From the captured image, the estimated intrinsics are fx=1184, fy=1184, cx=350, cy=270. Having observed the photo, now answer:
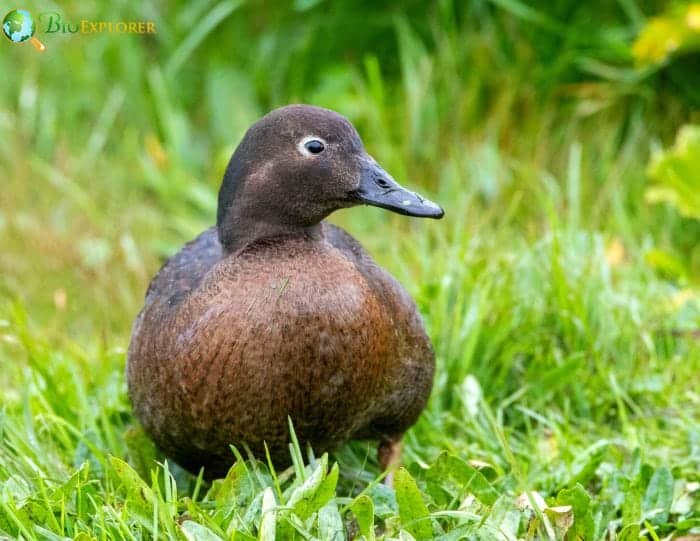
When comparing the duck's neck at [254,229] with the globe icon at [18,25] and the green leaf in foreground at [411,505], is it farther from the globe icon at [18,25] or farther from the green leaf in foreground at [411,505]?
the globe icon at [18,25]

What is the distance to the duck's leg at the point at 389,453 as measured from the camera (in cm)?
342

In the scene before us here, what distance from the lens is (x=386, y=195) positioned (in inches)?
121

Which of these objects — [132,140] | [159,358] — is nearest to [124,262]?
[132,140]

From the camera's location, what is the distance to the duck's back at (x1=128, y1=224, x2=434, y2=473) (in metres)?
2.95

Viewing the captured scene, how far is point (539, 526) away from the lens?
281cm

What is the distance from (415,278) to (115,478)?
1.61 metres

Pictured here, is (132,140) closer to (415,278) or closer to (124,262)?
(124,262)

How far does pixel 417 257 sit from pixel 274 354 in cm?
155

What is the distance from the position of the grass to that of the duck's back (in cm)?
14

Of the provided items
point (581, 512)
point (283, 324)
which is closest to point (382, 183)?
point (283, 324)

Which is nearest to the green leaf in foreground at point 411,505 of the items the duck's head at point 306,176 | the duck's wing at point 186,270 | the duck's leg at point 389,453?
the duck's leg at point 389,453

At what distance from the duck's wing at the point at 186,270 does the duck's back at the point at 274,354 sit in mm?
11

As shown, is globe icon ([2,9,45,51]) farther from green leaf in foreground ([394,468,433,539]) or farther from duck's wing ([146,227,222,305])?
green leaf in foreground ([394,468,433,539])

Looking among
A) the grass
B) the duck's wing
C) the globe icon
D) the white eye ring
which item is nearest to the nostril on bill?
the white eye ring
